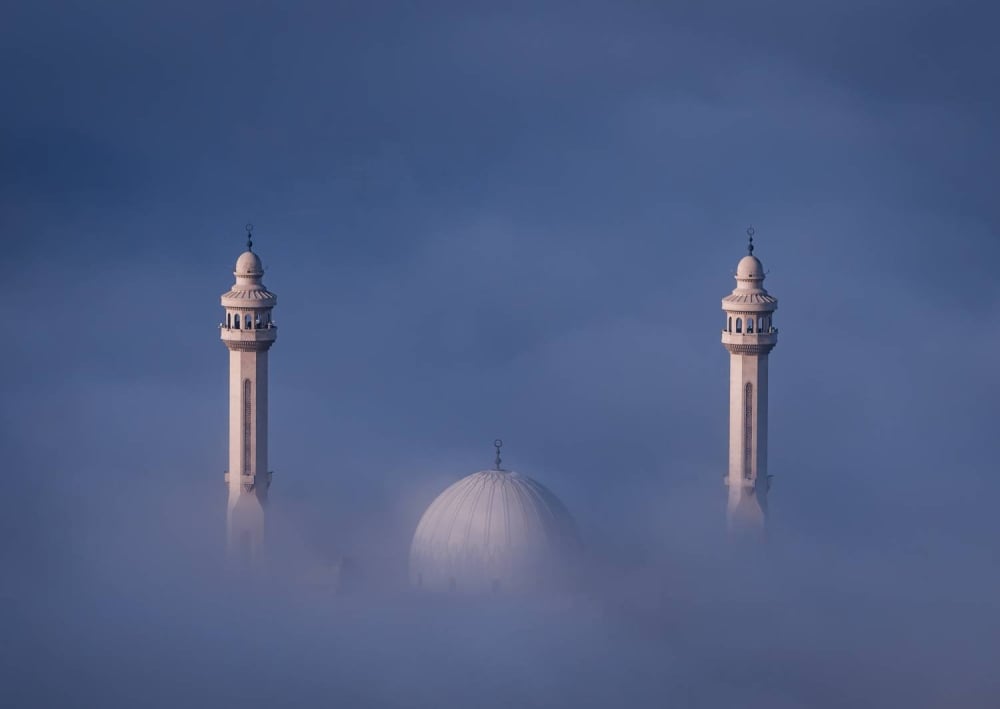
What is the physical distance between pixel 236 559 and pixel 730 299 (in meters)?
9.05

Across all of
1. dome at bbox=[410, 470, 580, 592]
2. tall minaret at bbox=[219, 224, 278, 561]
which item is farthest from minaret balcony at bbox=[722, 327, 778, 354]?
tall minaret at bbox=[219, 224, 278, 561]

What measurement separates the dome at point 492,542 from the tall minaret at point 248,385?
9.66ft

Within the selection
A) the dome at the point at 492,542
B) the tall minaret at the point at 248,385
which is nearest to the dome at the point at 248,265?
the tall minaret at the point at 248,385

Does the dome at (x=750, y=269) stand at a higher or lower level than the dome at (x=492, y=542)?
higher

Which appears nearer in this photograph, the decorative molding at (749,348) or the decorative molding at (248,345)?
the decorative molding at (248,345)

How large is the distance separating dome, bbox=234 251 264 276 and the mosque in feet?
0.05

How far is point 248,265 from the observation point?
37219mm

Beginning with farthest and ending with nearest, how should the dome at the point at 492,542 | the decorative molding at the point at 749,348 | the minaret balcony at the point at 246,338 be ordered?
the decorative molding at the point at 749,348
the minaret balcony at the point at 246,338
the dome at the point at 492,542

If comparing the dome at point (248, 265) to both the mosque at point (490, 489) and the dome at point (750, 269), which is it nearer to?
the mosque at point (490, 489)

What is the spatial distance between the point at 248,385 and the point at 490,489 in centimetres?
437

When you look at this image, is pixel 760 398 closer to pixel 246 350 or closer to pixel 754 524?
pixel 754 524

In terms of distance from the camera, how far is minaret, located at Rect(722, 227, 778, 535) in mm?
37438

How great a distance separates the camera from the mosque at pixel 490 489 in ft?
118

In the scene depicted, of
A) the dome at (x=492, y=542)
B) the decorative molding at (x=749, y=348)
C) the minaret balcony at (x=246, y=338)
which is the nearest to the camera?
the dome at (x=492, y=542)
